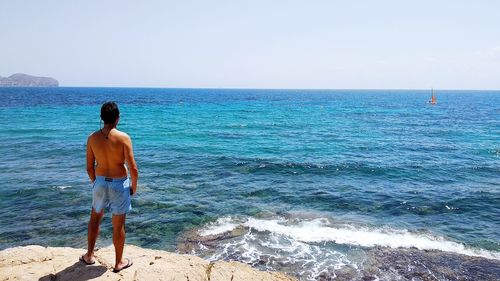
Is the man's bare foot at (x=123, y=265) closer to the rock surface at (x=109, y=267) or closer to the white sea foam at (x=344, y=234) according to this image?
the rock surface at (x=109, y=267)

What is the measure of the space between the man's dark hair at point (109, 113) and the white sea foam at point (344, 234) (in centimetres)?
682

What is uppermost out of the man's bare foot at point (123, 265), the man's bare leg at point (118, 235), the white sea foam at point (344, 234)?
the man's bare leg at point (118, 235)

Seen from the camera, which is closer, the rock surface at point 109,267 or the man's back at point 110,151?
the man's back at point 110,151

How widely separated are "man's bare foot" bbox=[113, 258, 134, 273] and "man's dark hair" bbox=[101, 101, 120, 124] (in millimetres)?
2392

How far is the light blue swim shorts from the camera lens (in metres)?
5.73

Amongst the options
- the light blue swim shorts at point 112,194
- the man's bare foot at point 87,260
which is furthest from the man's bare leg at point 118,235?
the man's bare foot at point 87,260

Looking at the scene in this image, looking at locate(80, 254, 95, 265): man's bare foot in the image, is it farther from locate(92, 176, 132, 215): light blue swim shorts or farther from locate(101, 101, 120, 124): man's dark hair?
locate(101, 101, 120, 124): man's dark hair

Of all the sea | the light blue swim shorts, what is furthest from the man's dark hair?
the sea

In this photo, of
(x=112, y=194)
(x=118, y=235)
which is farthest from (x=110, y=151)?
(x=118, y=235)

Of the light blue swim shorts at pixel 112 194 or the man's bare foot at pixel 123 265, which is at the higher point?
the light blue swim shorts at pixel 112 194

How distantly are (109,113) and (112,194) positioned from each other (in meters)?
1.28

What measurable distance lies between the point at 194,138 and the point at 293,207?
1796cm

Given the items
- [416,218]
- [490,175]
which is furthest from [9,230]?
[490,175]

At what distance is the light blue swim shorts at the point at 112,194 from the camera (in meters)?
5.73
